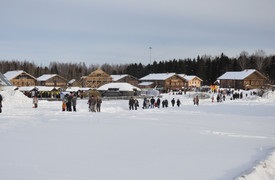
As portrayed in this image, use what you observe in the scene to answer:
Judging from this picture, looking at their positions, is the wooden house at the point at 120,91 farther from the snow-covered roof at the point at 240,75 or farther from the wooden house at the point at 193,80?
the wooden house at the point at 193,80

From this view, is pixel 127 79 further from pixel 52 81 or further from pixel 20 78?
pixel 20 78

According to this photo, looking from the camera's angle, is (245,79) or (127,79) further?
(127,79)

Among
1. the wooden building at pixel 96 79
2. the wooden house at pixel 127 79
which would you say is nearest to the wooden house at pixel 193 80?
the wooden house at pixel 127 79

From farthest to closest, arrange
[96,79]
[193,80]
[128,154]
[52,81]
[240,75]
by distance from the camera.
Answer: [193,80]
[96,79]
[52,81]
[240,75]
[128,154]

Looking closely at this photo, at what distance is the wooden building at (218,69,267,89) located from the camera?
6991 cm

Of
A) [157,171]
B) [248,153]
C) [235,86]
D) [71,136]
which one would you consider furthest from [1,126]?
[235,86]

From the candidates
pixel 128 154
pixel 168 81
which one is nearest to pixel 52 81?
pixel 168 81

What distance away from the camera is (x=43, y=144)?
28.3ft

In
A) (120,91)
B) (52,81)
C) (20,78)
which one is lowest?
(120,91)

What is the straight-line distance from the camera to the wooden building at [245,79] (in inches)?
2752

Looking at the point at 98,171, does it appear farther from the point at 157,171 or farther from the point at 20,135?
the point at 20,135

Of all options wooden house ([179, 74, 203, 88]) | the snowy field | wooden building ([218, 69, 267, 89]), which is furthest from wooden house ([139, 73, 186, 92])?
the snowy field

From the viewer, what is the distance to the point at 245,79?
70062 millimetres

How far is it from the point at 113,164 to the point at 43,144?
2.52 metres
